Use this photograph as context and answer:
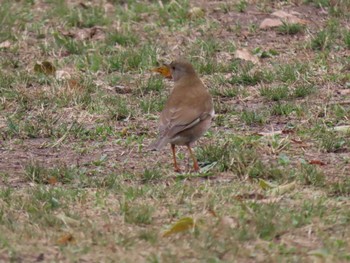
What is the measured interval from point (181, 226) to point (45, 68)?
5126mm

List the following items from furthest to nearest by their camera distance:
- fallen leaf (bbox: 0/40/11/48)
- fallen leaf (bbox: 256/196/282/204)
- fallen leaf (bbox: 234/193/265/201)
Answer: fallen leaf (bbox: 0/40/11/48), fallen leaf (bbox: 234/193/265/201), fallen leaf (bbox: 256/196/282/204)

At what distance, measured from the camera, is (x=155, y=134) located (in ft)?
31.2

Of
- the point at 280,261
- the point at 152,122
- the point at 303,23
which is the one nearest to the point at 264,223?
the point at 280,261

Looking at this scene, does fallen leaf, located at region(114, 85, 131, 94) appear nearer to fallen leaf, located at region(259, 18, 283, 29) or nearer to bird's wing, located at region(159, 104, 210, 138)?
fallen leaf, located at region(259, 18, 283, 29)

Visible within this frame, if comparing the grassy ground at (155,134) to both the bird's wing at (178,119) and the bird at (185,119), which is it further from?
the bird's wing at (178,119)

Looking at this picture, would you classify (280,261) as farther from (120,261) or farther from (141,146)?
(141,146)

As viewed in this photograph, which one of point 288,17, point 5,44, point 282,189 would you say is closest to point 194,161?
point 282,189

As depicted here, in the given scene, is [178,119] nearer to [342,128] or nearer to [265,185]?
[265,185]

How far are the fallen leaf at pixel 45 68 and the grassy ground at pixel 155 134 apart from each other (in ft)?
0.04

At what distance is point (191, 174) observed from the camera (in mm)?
8062

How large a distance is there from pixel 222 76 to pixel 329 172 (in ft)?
10.3

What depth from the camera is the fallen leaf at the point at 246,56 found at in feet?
37.8

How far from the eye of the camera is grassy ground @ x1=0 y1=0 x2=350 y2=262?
6.53m

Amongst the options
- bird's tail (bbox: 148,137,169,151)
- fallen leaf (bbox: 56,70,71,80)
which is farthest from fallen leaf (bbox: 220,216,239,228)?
fallen leaf (bbox: 56,70,71,80)
